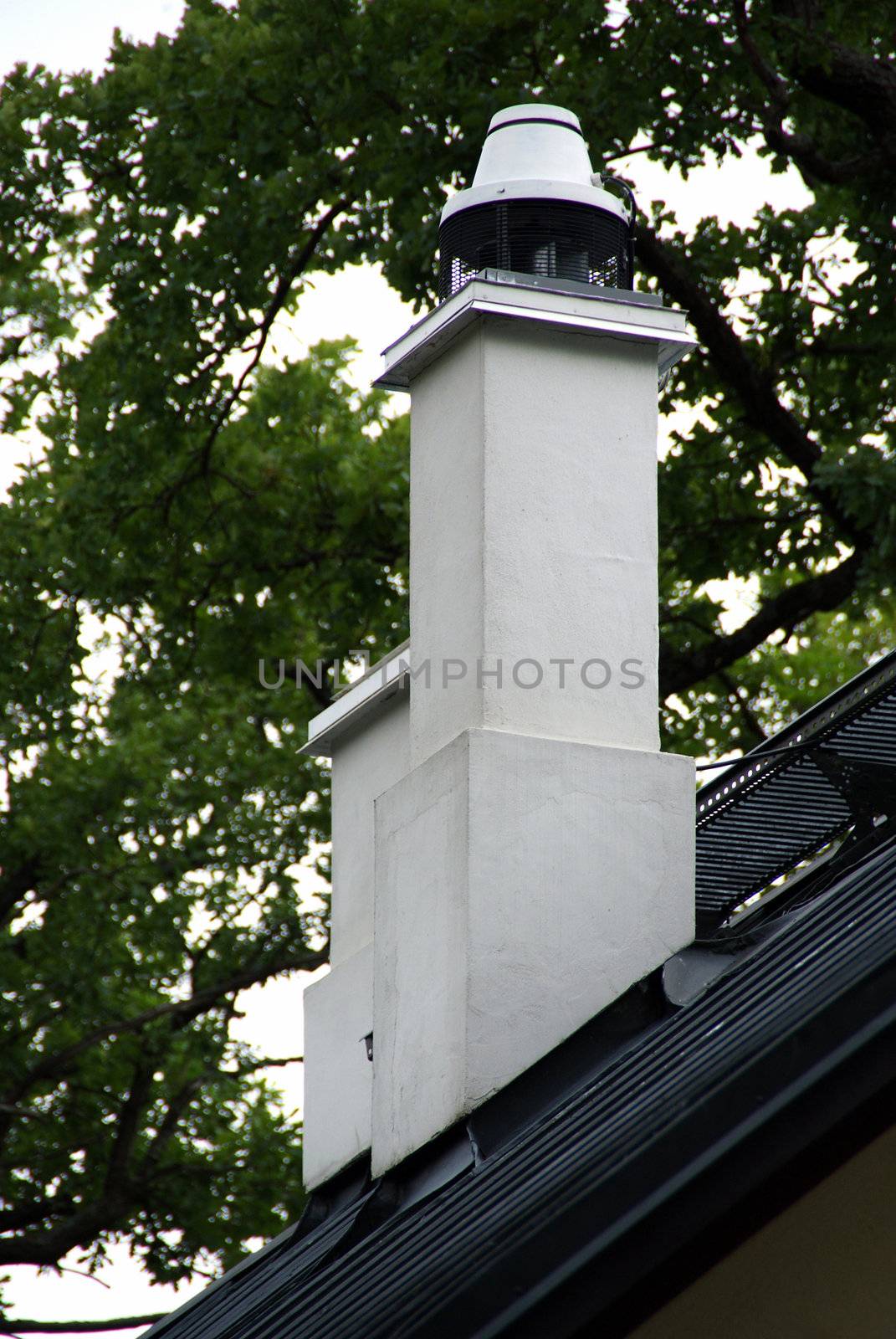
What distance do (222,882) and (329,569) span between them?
480 cm

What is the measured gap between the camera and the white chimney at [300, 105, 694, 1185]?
4.90 metres

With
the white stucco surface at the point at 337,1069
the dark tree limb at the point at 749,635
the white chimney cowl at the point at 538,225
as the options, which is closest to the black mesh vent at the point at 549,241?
the white chimney cowl at the point at 538,225

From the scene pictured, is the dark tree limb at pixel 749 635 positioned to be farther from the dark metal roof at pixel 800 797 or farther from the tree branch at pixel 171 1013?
the dark metal roof at pixel 800 797

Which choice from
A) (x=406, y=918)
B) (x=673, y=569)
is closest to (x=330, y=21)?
(x=673, y=569)

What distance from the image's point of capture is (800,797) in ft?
19.4

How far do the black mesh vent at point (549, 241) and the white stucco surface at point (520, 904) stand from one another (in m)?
1.70

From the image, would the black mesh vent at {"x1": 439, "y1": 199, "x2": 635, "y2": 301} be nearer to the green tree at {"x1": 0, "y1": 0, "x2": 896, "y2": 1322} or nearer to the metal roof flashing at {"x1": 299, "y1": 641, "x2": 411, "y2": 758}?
the metal roof flashing at {"x1": 299, "y1": 641, "x2": 411, "y2": 758}

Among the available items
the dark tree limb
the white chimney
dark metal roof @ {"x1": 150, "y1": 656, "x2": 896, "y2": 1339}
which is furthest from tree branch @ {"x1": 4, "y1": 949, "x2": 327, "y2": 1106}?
the white chimney

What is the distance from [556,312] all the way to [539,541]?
71 cm

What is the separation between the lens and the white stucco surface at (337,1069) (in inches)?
267

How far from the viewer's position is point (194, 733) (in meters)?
19.1

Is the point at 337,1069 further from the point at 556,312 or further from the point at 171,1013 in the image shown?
the point at 171,1013

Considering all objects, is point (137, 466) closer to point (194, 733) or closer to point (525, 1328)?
point (194, 733)

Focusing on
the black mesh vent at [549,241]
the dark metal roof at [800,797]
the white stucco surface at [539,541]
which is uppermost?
the black mesh vent at [549,241]
